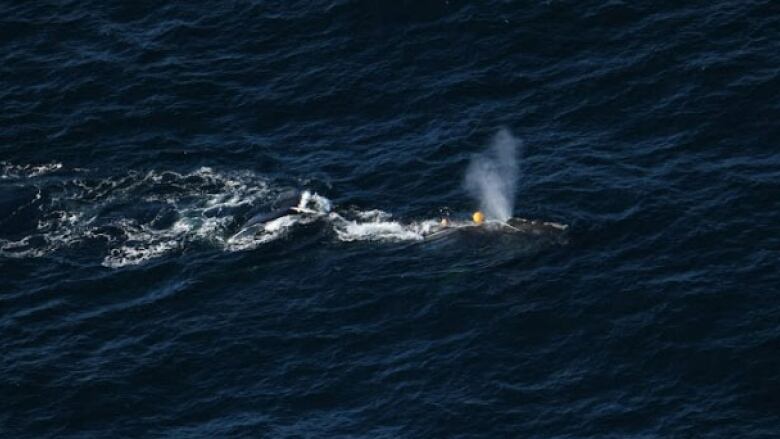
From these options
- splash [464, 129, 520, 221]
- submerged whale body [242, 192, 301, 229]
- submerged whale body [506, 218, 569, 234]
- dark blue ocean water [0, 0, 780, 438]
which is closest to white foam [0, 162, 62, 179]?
dark blue ocean water [0, 0, 780, 438]

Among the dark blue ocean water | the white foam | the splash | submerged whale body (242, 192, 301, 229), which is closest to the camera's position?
the dark blue ocean water

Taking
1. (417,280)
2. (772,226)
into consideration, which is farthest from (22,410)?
(772,226)

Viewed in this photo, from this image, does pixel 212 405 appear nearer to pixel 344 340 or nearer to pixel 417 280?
pixel 344 340

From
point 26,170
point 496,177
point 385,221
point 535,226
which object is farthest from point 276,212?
point 26,170

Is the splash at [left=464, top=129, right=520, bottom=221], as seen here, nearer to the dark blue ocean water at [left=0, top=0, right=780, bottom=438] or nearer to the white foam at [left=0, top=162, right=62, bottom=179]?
the dark blue ocean water at [left=0, top=0, right=780, bottom=438]

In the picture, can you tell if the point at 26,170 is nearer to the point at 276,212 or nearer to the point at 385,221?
the point at 276,212

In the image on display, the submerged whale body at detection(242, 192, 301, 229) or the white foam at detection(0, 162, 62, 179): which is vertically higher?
the white foam at detection(0, 162, 62, 179)
